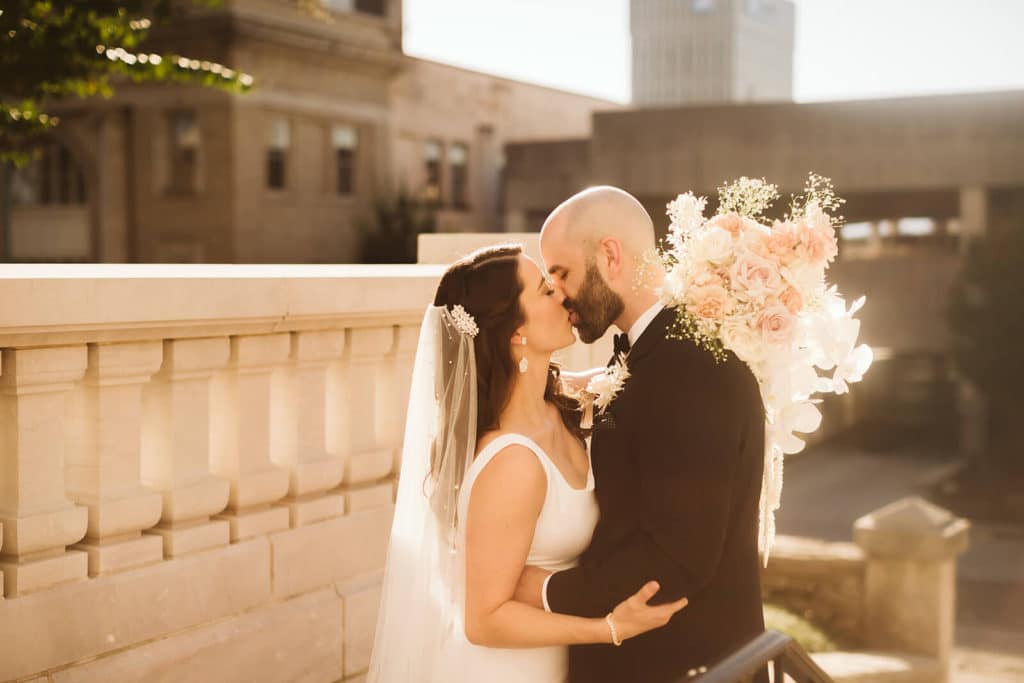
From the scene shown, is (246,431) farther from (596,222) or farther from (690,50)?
(690,50)

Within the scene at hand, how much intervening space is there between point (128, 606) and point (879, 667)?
6448 mm

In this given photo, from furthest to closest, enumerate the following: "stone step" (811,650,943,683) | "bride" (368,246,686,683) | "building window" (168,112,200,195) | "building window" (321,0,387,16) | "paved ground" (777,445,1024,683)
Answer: "building window" (321,0,387,16) → "building window" (168,112,200,195) → "paved ground" (777,445,1024,683) → "stone step" (811,650,943,683) → "bride" (368,246,686,683)

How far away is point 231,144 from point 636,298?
32401 mm

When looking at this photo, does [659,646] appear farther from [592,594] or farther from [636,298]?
[636,298]

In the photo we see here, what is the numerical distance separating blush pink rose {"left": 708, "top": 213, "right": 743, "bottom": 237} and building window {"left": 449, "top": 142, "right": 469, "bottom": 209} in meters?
41.0

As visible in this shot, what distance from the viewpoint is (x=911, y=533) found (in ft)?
31.5

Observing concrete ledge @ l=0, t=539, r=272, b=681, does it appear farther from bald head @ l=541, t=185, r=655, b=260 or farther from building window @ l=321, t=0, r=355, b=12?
building window @ l=321, t=0, r=355, b=12

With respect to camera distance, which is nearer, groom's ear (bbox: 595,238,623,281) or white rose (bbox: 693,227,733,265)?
white rose (bbox: 693,227,733,265)

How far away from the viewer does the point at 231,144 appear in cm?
3434

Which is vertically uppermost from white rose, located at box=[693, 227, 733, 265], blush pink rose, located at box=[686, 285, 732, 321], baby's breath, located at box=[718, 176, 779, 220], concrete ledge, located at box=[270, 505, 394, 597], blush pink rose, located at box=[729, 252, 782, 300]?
baby's breath, located at box=[718, 176, 779, 220]

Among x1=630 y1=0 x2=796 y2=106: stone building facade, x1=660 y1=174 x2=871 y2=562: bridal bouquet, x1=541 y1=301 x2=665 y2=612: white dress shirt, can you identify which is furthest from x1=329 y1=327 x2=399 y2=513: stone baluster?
x1=630 y1=0 x2=796 y2=106: stone building facade

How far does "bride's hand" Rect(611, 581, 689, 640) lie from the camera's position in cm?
306

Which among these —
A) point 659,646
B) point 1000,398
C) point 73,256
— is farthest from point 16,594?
point 73,256

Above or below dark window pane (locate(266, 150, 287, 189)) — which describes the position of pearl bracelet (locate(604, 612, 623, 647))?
below
